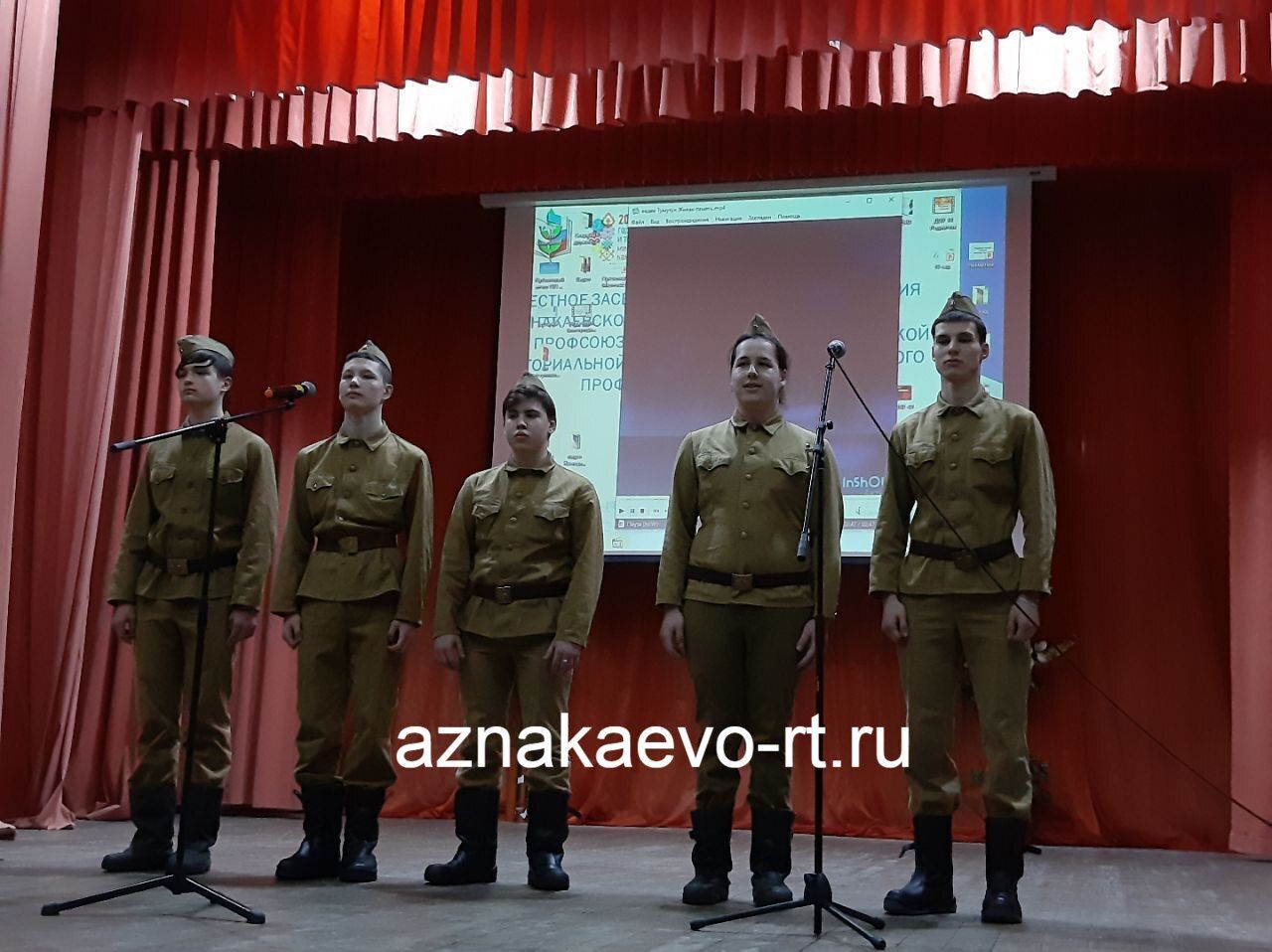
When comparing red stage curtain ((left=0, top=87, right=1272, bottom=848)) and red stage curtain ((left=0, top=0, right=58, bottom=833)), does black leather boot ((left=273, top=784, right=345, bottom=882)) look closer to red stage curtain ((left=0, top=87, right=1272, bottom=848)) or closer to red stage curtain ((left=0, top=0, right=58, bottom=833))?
red stage curtain ((left=0, top=0, right=58, bottom=833))

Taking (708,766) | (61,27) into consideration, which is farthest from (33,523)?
(708,766)

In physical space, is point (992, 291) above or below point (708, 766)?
above

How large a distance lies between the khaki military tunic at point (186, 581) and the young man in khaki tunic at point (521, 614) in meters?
0.56

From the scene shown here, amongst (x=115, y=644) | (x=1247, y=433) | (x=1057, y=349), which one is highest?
(x=1057, y=349)

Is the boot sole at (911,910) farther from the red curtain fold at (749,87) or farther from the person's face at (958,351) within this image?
the red curtain fold at (749,87)

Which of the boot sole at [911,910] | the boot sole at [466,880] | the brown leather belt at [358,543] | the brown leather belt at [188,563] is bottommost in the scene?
the boot sole at [466,880]

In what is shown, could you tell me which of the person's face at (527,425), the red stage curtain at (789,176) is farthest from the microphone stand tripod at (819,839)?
the red stage curtain at (789,176)

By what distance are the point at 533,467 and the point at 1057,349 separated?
289 centimetres

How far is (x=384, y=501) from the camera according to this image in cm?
386

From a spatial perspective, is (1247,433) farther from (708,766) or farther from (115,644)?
(115,644)

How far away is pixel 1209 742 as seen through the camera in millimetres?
5551

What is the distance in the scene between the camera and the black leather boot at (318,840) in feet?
12.2

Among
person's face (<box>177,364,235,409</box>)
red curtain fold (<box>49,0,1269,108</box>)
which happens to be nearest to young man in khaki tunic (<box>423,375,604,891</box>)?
→ person's face (<box>177,364,235,409</box>)

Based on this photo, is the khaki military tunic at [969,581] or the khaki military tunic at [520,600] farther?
the khaki military tunic at [520,600]
